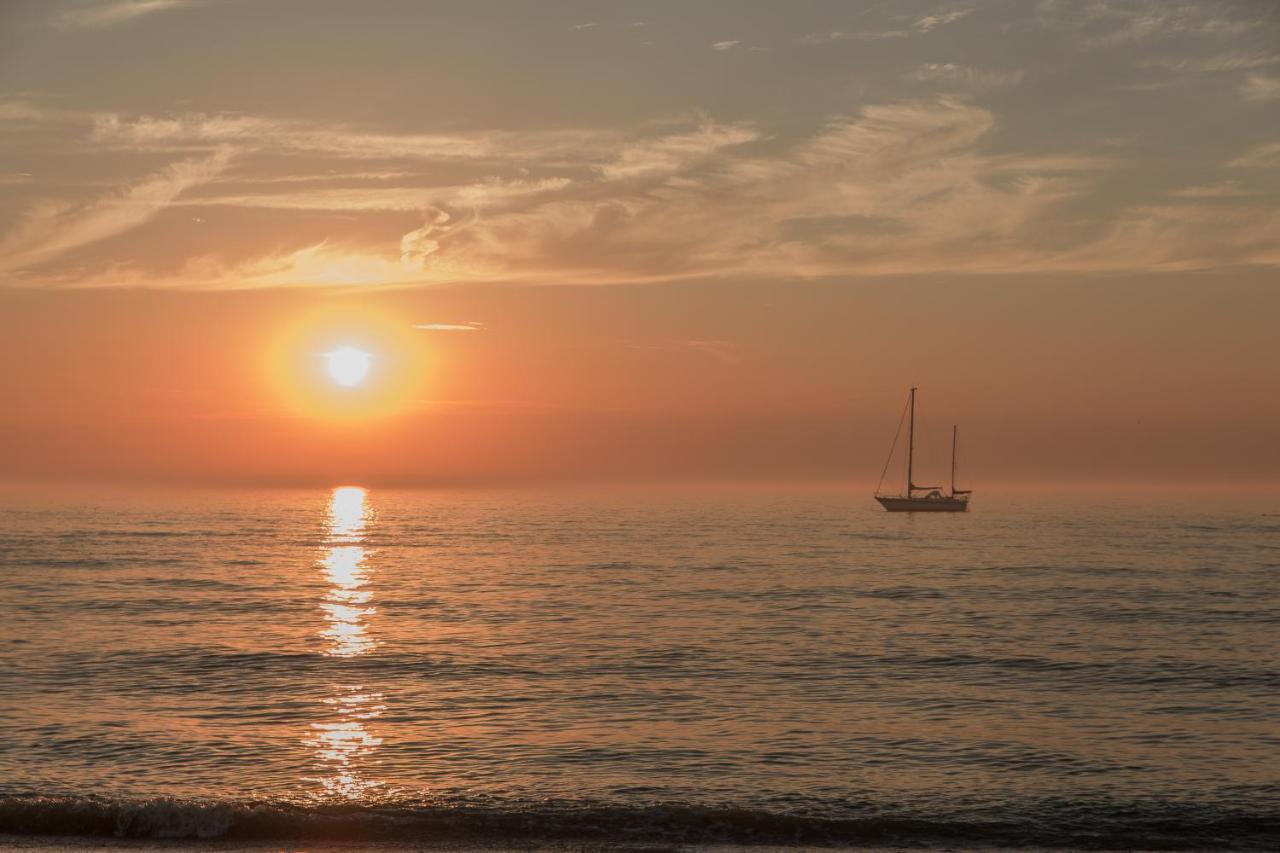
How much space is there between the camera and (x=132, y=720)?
2962 cm

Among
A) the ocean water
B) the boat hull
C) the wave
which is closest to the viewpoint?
the wave

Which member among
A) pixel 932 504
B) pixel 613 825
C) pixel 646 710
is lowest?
pixel 932 504

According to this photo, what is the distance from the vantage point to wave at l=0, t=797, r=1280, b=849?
19.9m

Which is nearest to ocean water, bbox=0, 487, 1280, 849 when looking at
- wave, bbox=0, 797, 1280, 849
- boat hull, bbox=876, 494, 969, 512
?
wave, bbox=0, 797, 1280, 849

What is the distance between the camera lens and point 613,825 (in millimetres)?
20859

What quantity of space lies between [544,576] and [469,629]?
95.3 ft

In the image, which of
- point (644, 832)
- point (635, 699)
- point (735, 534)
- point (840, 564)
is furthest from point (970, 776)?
point (735, 534)

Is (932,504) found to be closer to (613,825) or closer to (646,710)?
(646,710)

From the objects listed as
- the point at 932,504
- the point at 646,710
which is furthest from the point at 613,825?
the point at 932,504

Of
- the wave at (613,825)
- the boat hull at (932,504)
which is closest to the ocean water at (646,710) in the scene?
the wave at (613,825)

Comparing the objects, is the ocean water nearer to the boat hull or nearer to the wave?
the wave

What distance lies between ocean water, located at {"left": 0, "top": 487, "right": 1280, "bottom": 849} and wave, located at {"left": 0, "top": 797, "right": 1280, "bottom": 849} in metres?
0.07

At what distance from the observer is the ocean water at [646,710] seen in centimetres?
2109

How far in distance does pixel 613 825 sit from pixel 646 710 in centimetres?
1085
